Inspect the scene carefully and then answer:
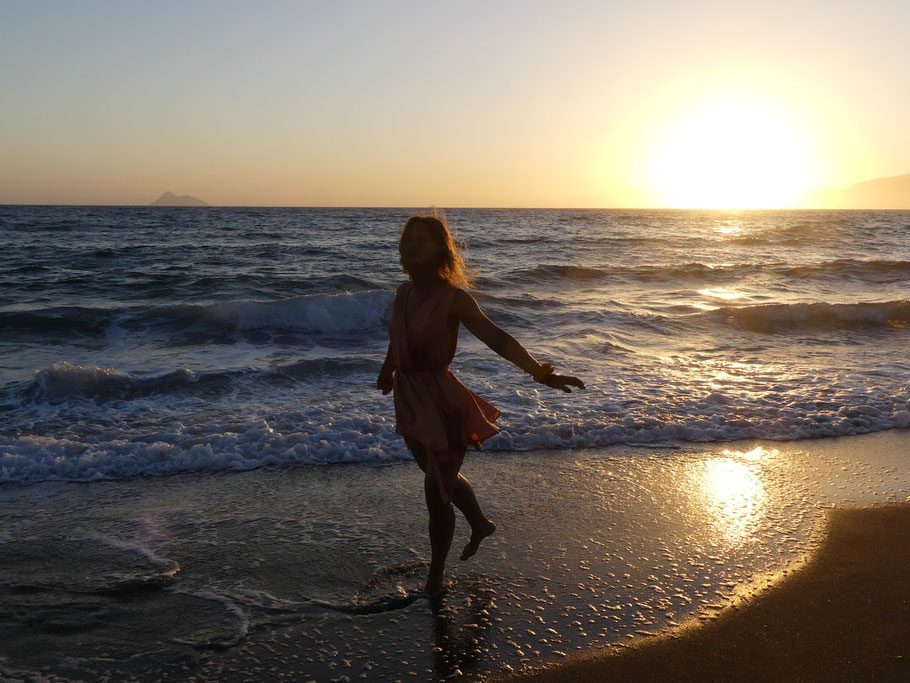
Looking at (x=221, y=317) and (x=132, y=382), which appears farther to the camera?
(x=221, y=317)

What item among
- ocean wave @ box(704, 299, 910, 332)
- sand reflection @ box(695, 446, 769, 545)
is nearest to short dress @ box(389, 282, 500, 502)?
sand reflection @ box(695, 446, 769, 545)

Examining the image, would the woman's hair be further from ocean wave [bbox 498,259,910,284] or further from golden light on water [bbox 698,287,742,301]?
ocean wave [bbox 498,259,910,284]

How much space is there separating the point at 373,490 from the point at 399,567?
1201mm

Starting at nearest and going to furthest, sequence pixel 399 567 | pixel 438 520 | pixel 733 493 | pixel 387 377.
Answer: pixel 438 520 → pixel 387 377 → pixel 399 567 → pixel 733 493

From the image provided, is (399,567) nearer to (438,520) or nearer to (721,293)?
(438,520)

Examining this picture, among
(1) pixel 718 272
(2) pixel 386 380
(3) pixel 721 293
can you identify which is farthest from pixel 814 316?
(2) pixel 386 380

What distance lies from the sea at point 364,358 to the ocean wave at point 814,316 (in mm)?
66

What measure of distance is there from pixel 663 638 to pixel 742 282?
1891 centimetres

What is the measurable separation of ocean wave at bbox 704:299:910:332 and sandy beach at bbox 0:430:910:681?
827 centimetres

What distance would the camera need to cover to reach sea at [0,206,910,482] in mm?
5895

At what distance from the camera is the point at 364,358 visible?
9508 mm

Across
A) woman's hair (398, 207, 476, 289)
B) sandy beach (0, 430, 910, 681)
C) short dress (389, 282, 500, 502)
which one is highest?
woman's hair (398, 207, 476, 289)

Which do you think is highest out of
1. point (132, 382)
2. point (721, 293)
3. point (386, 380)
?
point (386, 380)

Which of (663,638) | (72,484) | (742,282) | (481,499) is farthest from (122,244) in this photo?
(663,638)
